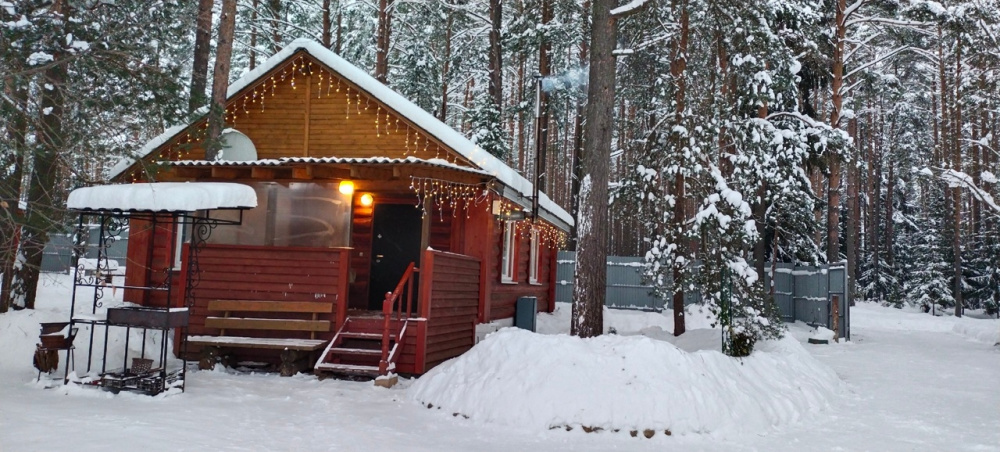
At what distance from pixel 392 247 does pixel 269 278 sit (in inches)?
120

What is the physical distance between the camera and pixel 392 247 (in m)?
13.5

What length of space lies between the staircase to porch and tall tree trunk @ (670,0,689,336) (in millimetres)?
5193

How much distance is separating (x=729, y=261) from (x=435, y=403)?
244 inches

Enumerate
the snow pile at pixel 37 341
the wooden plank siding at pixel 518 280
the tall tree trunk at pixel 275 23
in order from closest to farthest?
the snow pile at pixel 37 341 → the wooden plank siding at pixel 518 280 → the tall tree trunk at pixel 275 23

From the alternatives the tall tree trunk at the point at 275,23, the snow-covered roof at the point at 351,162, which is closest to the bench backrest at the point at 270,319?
the snow-covered roof at the point at 351,162

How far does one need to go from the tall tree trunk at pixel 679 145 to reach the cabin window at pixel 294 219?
5918mm

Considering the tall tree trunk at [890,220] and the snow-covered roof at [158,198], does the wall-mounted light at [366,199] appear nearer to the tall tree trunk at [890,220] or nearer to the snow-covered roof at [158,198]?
the snow-covered roof at [158,198]

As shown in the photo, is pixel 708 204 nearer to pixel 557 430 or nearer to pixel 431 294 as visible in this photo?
pixel 431 294

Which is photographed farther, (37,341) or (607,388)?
(37,341)

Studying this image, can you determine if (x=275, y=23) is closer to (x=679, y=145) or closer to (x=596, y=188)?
(x=679, y=145)

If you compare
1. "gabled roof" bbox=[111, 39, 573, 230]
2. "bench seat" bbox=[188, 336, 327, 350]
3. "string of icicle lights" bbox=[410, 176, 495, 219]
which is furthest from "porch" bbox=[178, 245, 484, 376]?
"gabled roof" bbox=[111, 39, 573, 230]

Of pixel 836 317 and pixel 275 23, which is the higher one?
pixel 275 23

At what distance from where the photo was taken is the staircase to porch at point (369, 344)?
9.62 metres

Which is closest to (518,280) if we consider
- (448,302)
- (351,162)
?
(448,302)
